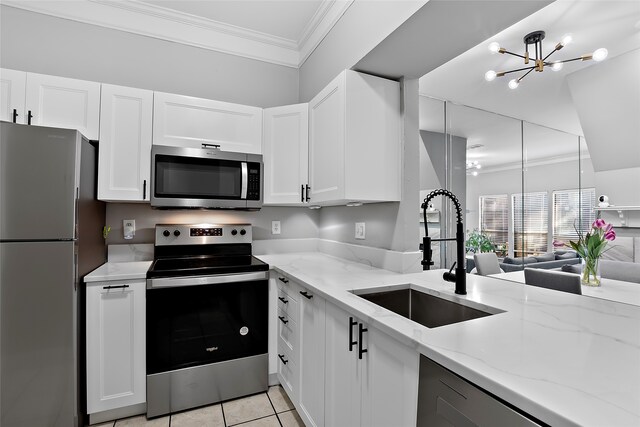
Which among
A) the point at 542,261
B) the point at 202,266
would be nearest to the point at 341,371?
the point at 202,266

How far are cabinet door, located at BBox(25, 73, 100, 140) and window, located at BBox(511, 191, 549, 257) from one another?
20.5ft

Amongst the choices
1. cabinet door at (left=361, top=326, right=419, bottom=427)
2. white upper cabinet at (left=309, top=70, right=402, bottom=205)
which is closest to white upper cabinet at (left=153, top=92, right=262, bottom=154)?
white upper cabinet at (left=309, top=70, right=402, bottom=205)

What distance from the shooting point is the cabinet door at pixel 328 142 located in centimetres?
183

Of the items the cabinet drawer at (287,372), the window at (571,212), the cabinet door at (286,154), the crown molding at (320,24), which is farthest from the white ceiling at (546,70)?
the cabinet drawer at (287,372)

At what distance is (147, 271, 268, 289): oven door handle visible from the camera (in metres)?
1.77

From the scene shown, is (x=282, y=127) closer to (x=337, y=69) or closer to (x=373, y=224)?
(x=337, y=69)

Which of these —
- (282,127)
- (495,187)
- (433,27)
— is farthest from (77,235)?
(495,187)

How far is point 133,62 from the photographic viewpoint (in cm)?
238

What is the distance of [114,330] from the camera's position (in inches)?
67.8

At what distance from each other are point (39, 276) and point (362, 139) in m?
1.86

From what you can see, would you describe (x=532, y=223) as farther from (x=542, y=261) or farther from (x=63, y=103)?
(x=63, y=103)

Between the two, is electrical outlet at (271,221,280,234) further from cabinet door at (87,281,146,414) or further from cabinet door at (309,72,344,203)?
cabinet door at (87,281,146,414)

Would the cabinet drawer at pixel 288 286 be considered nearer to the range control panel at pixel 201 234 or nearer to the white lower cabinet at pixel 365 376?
the white lower cabinet at pixel 365 376

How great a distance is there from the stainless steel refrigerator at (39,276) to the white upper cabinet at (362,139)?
→ 4.69ft
